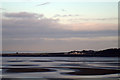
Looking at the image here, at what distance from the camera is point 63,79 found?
18844 mm

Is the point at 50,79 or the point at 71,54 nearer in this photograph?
the point at 50,79

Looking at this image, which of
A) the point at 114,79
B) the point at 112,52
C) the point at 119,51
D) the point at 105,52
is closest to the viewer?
the point at 114,79

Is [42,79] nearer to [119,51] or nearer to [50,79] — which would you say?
[50,79]

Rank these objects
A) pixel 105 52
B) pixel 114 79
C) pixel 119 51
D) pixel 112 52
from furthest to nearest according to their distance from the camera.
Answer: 1. pixel 105 52
2. pixel 112 52
3. pixel 119 51
4. pixel 114 79

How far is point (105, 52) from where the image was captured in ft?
471

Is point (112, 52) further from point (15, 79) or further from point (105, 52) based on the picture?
point (15, 79)

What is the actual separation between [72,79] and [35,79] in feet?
11.3

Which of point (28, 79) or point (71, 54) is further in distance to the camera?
point (71, 54)

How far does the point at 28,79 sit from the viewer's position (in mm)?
18875

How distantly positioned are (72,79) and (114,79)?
383cm

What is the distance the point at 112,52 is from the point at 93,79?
394ft

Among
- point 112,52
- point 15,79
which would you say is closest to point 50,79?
point 15,79

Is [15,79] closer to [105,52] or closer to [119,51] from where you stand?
[119,51]

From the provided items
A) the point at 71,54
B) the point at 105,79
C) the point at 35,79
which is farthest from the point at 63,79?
the point at 71,54
